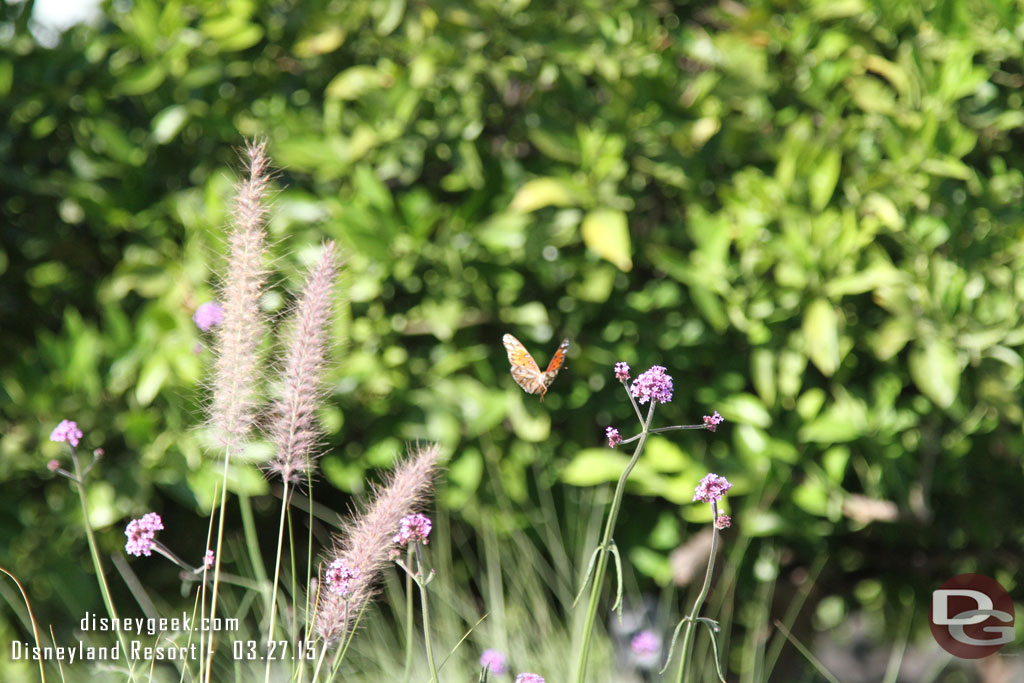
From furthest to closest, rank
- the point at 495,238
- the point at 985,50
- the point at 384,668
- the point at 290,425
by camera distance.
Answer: the point at 985,50
the point at 495,238
the point at 384,668
the point at 290,425

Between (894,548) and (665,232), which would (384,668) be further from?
(894,548)

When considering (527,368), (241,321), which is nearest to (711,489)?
(527,368)

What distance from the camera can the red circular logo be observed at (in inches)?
92.3

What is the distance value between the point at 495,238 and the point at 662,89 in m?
0.59

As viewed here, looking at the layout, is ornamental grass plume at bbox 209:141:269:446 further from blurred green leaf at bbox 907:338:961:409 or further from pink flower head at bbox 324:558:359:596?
blurred green leaf at bbox 907:338:961:409

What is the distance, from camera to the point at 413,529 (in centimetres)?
118

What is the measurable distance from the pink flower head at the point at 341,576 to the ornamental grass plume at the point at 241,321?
0.23 metres

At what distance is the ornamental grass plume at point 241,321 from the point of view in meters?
1.25

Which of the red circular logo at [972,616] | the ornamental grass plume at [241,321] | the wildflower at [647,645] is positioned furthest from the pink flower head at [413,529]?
the red circular logo at [972,616]

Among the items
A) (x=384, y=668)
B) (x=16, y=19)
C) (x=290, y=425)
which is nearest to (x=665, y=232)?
(x=384, y=668)

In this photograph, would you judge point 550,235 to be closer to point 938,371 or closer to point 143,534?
point 938,371

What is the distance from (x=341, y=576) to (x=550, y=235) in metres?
1.31

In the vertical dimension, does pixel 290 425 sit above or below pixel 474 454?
above

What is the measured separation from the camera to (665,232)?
7.97 feet
